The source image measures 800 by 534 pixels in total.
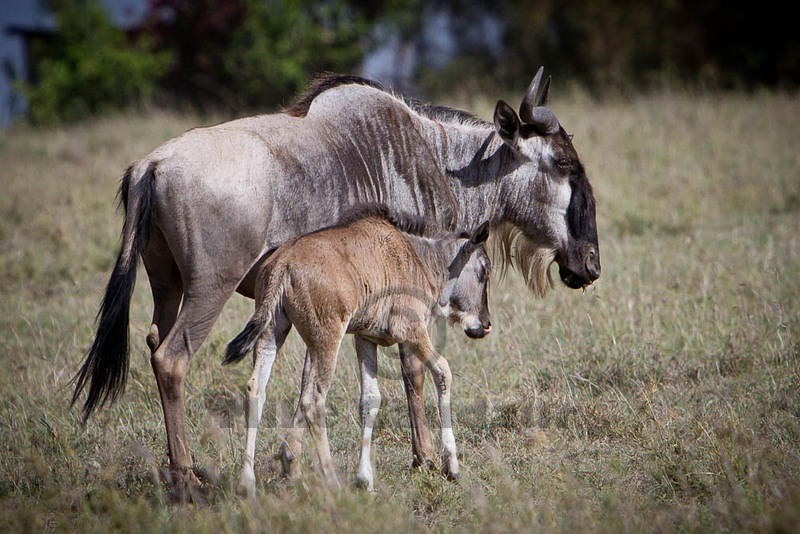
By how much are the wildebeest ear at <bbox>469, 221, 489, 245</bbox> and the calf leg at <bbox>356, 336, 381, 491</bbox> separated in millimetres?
984

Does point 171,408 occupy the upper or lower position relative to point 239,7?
lower

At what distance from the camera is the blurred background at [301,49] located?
719 inches

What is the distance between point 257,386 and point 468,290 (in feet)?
5.80

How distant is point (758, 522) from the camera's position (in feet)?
11.8

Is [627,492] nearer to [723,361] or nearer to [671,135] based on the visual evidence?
[723,361]

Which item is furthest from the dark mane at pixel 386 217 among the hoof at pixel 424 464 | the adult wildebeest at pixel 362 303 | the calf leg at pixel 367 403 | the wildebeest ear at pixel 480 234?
the hoof at pixel 424 464

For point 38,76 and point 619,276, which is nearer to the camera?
point 619,276

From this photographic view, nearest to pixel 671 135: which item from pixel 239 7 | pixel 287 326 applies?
pixel 239 7

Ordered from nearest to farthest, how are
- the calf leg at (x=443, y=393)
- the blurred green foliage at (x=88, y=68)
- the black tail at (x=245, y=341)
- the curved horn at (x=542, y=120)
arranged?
the black tail at (x=245, y=341) < the calf leg at (x=443, y=393) < the curved horn at (x=542, y=120) < the blurred green foliage at (x=88, y=68)

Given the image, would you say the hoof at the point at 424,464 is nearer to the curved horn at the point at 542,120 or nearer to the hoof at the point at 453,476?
the hoof at the point at 453,476

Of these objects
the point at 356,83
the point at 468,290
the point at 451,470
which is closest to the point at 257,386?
the point at 451,470

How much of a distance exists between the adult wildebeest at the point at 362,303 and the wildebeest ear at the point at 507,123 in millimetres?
793

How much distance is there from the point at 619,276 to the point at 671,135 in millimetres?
6846

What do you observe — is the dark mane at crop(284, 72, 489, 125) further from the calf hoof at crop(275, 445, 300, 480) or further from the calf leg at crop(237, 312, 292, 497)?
the calf hoof at crop(275, 445, 300, 480)
